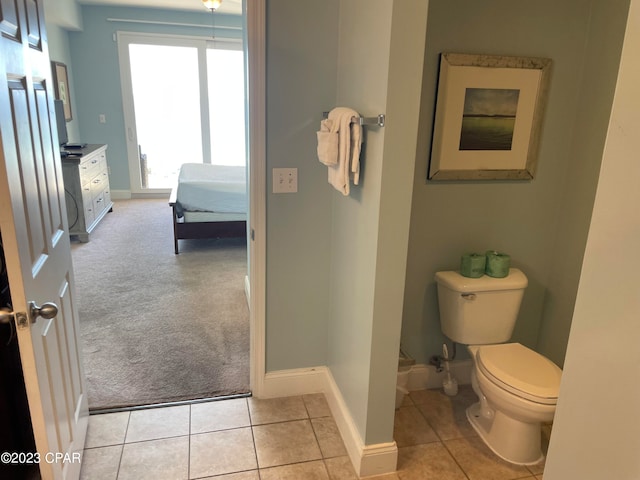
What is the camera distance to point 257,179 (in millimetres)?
2203

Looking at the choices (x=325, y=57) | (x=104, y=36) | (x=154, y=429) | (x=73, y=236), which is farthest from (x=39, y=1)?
(x=104, y=36)

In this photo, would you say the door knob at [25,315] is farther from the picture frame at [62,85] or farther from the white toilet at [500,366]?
the picture frame at [62,85]

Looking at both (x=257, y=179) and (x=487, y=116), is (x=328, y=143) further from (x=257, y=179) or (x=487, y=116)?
(x=487, y=116)

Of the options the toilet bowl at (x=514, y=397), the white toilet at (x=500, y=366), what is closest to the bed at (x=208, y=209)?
the white toilet at (x=500, y=366)

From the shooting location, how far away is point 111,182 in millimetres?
6824

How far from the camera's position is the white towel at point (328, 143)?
1887 mm

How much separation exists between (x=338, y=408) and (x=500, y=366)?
0.78 m

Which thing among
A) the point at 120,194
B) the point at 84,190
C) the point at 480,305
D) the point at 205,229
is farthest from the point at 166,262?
the point at 480,305

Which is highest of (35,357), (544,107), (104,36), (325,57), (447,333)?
(104,36)

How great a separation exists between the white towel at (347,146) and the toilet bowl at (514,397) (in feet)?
3.40

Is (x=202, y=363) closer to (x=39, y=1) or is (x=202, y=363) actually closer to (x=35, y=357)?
(x=35, y=357)

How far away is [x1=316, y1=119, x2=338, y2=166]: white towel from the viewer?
6.19 feet

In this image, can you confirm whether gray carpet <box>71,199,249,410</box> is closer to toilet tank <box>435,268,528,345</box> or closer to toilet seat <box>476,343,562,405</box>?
toilet tank <box>435,268,528,345</box>

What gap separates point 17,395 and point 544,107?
8.45 ft
